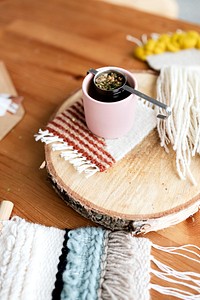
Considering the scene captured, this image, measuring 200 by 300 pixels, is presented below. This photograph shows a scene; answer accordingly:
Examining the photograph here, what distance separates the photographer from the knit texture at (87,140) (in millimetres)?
680

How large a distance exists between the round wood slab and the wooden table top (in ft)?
0.16

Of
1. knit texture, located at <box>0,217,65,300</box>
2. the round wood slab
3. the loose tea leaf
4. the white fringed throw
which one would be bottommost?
knit texture, located at <box>0,217,65,300</box>

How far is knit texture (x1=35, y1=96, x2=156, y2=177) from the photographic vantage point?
68cm

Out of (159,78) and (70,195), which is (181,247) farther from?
(159,78)

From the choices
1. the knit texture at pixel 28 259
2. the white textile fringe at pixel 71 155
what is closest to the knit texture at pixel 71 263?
the knit texture at pixel 28 259

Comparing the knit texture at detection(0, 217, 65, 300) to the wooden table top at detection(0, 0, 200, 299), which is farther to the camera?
the wooden table top at detection(0, 0, 200, 299)

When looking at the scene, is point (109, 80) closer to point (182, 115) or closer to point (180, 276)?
point (182, 115)

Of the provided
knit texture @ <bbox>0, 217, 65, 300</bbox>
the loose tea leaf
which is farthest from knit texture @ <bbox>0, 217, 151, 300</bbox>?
the loose tea leaf

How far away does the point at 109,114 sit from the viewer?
0.66m

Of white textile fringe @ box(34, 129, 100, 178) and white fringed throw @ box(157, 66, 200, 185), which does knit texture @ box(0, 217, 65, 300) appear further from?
white fringed throw @ box(157, 66, 200, 185)

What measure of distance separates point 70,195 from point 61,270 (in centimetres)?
13

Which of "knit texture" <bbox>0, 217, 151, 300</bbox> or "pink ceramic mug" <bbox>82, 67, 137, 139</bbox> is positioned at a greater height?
"pink ceramic mug" <bbox>82, 67, 137, 139</bbox>

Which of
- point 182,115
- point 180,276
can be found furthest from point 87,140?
point 180,276

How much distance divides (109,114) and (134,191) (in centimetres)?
14
